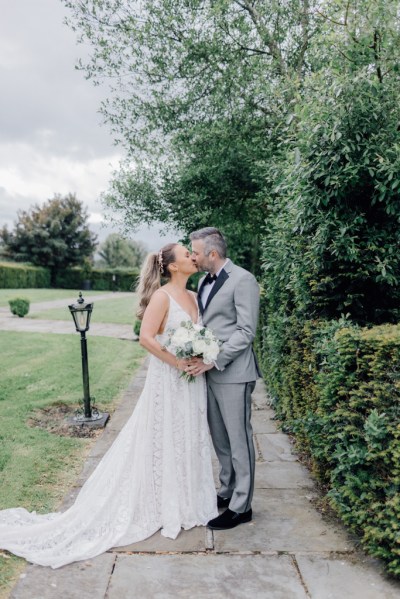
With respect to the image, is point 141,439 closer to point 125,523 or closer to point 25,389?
point 125,523

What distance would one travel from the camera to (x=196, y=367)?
3.50 meters

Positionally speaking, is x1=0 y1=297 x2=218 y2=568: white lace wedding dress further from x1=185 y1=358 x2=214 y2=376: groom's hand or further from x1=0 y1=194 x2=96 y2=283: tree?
x1=0 y1=194 x2=96 y2=283: tree

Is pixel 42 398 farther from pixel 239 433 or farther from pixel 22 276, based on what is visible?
pixel 22 276

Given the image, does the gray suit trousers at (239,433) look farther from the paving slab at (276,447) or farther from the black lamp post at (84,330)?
the black lamp post at (84,330)

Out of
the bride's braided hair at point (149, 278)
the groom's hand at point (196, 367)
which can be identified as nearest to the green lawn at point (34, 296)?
the bride's braided hair at point (149, 278)

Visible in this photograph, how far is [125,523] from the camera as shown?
3.46 metres

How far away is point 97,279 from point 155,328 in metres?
50.0

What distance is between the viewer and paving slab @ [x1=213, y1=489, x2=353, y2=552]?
329cm

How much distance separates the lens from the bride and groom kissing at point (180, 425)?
138 inches

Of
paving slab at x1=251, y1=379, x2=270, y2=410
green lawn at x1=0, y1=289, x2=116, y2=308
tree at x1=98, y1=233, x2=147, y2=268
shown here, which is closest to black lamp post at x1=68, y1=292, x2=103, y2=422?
paving slab at x1=251, y1=379, x2=270, y2=410

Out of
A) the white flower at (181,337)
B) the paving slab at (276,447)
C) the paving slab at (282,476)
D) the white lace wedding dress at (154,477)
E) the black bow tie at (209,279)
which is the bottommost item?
the paving slab at (276,447)

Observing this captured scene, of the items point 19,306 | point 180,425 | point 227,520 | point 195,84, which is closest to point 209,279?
point 180,425

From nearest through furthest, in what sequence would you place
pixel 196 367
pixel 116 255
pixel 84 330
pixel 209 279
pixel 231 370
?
pixel 196 367 → pixel 231 370 → pixel 209 279 → pixel 84 330 → pixel 116 255

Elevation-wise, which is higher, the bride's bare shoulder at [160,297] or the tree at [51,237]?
the tree at [51,237]
